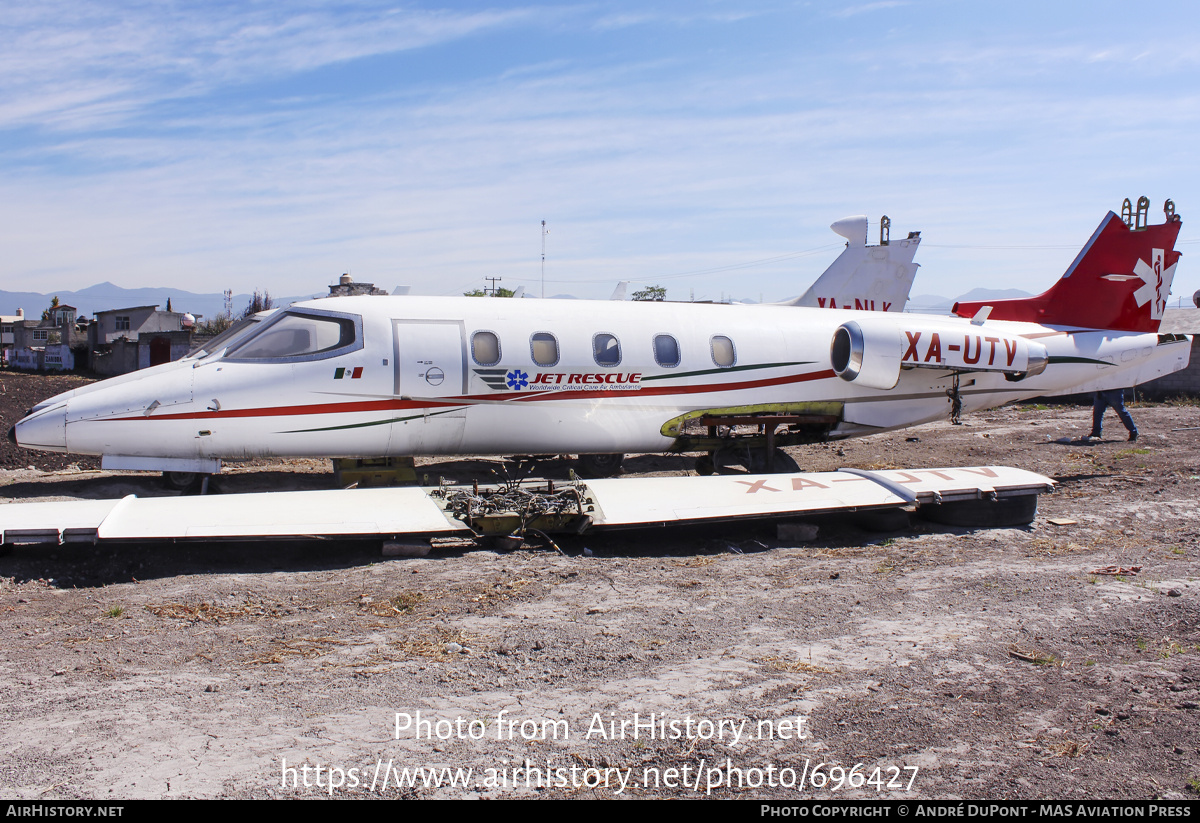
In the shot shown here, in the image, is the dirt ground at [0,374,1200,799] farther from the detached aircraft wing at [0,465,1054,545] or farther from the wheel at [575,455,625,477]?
the wheel at [575,455,625,477]

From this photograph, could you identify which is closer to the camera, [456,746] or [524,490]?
[456,746]

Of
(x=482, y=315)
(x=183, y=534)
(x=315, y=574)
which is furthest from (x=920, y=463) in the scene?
(x=183, y=534)

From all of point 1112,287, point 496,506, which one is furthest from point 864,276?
point 496,506

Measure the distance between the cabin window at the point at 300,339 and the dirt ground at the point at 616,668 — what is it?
120 inches

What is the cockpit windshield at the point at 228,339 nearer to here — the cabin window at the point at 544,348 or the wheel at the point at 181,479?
the wheel at the point at 181,479

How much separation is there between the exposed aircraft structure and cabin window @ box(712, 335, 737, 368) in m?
0.02

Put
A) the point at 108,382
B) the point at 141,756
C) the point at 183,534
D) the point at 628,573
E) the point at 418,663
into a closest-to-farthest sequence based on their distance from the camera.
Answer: the point at 141,756 → the point at 418,663 → the point at 183,534 → the point at 628,573 → the point at 108,382

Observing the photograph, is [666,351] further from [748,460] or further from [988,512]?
[988,512]

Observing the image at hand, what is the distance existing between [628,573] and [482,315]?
507cm

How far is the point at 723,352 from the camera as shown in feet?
42.5

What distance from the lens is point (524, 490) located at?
989cm

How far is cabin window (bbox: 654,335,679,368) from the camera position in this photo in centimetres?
1261

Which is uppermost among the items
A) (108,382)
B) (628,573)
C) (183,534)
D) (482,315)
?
(482,315)

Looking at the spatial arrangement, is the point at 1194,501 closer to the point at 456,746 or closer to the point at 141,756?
the point at 456,746
